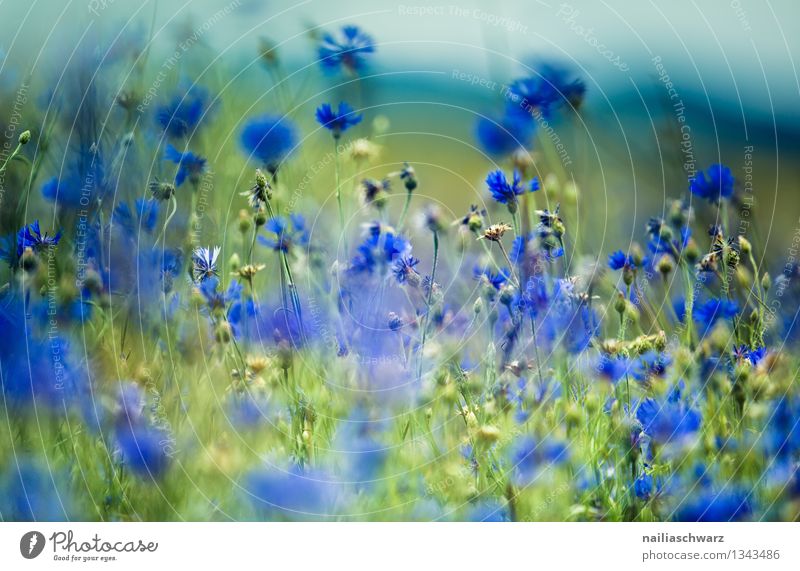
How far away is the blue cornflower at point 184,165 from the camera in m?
1.72

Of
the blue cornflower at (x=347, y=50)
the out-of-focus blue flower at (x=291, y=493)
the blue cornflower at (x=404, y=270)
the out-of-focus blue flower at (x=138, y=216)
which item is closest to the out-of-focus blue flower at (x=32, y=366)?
the out-of-focus blue flower at (x=138, y=216)

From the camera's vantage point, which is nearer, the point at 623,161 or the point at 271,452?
the point at 271,452

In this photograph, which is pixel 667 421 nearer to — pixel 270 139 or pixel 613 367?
pixel 613 367

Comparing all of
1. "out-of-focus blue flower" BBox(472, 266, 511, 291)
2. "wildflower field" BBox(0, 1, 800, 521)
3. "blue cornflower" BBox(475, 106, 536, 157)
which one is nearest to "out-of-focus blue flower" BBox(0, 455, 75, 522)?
"wildflower field" BBox(0, 1, 800, 521)

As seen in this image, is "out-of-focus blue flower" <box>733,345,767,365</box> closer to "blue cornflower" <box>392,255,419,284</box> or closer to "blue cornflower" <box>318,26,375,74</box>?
"blue cornflower" <box>392,255,419,284</box>

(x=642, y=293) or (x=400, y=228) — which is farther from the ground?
(x=400, y=228)

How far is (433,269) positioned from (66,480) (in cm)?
67

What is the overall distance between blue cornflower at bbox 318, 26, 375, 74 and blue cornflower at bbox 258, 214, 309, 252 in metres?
0.27

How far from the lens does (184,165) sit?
1.72 metres

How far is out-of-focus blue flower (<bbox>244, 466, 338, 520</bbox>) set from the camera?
1.66 meters

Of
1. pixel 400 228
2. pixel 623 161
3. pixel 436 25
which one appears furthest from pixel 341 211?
pixel 623 161

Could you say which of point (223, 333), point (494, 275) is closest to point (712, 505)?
point (494, 275)

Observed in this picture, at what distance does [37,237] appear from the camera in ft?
5.53
